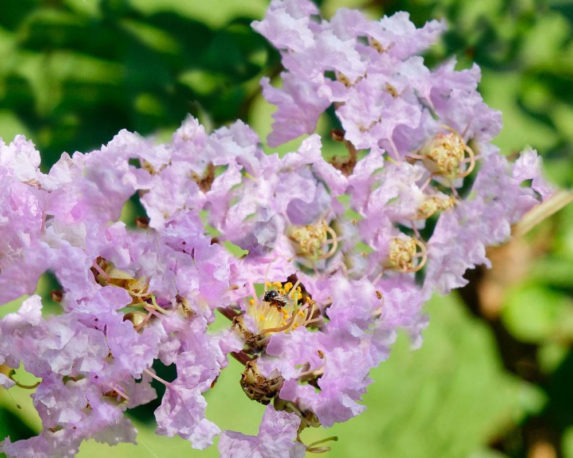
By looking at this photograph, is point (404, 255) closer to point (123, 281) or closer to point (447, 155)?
point (447, 155)

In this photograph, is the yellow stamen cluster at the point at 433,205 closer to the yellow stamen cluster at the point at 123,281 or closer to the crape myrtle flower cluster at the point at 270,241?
the crape myrtle flower cluster at the point at 270,241

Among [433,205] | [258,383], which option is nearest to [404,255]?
[433,205]

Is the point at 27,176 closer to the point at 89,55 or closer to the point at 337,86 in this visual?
the point at 337,86

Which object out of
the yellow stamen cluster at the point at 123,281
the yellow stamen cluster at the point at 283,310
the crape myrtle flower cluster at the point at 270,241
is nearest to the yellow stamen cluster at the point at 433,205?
the crape myrtle flower cluster at the point at 270,241

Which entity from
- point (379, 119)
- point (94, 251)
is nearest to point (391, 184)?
point (379, 119)

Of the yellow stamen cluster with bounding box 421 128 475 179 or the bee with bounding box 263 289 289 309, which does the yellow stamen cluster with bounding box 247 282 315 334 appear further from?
the yellow stamen cluster with bounding box 421 128 475 179

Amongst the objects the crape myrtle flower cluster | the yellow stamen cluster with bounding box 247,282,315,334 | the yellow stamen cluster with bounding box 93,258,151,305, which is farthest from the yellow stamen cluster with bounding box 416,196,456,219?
the yellow stamen cluster with bounding box 93,258,151,305
